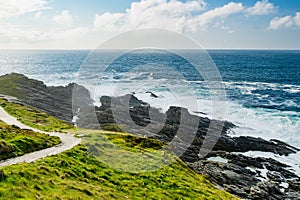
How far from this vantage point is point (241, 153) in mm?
55031

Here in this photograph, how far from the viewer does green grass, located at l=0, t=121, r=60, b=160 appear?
86.0 feet

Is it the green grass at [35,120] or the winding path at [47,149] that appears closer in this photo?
the winding path at [47,149]

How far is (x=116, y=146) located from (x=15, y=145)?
1298 cm

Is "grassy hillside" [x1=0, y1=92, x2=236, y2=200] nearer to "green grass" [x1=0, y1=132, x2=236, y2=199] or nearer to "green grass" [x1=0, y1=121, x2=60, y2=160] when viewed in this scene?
"green grass" [x1=0, y1=132, x2=236, y2=199]

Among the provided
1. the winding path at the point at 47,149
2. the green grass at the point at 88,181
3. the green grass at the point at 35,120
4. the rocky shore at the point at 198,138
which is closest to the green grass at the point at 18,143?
the winding path at the point at 47,149

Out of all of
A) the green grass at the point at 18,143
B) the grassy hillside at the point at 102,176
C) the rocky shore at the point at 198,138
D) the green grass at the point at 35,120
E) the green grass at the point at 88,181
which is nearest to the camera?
the green grass at the point at 88,181

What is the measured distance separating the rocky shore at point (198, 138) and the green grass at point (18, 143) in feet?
69.2

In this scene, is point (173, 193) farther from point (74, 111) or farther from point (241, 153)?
point (74, 111)

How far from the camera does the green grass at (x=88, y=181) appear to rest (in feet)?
61.1

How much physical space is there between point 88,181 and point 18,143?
8.99 meters

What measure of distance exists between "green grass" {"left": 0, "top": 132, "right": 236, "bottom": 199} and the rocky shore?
8973mm

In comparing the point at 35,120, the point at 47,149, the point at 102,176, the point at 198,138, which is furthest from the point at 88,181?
the point at 198,138

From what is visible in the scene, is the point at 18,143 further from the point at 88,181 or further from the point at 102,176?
the point at 88,181

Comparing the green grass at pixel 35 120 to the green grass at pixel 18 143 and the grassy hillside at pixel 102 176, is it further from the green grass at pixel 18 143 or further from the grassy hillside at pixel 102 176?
the green grass at pixel 18 143
